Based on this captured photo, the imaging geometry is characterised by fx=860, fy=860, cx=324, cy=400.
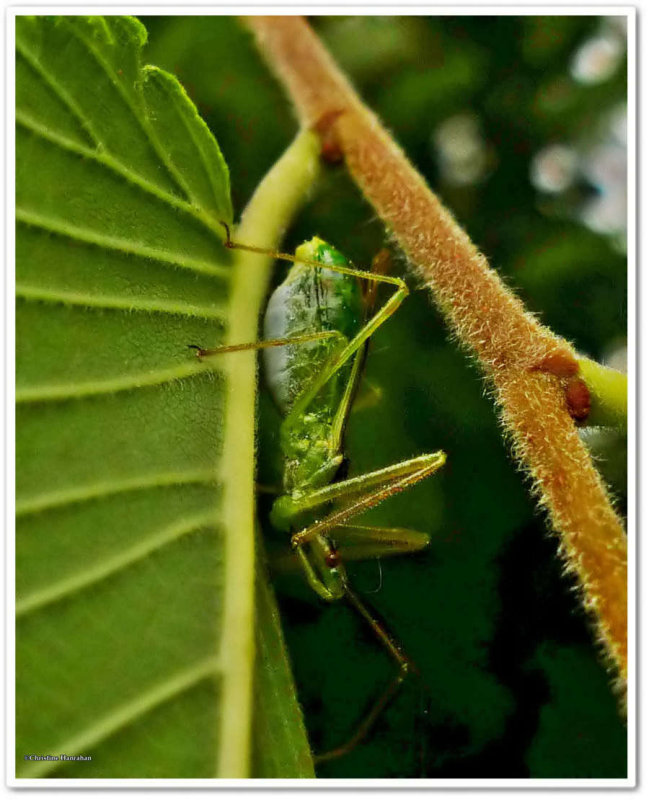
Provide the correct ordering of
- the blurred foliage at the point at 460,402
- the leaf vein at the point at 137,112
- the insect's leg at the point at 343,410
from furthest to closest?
the insect's leg at the point at 343,410 < the blurred foliage at the point at 460,402 < the leaf vein at the point at 137,112

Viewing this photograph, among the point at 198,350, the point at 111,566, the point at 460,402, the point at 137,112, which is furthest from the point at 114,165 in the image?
the point at 460,402

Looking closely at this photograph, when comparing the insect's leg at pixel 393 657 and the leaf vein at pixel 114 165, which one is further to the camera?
the insect's leg at pixel 393 657

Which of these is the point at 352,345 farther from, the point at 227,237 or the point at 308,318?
the point at 227,237

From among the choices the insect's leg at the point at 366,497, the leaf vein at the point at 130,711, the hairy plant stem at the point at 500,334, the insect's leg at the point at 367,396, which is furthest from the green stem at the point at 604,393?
the leaf vein at the point at 130,711

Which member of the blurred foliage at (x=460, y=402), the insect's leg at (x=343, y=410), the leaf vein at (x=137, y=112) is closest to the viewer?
the leaf vein at (x=137, y=112)

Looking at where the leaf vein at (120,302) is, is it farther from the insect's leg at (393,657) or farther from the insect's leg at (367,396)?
the insect's leg at (393,657)

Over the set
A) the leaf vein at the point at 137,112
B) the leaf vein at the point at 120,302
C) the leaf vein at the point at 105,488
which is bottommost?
the leaf vein at the point at 105,488
